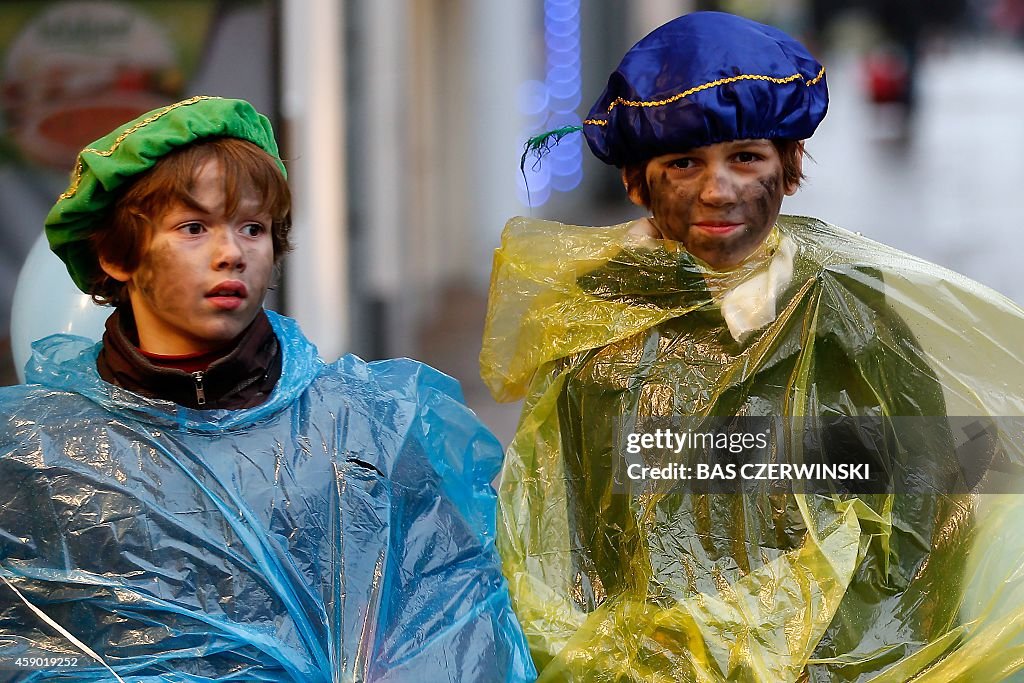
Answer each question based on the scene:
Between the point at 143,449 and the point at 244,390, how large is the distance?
0.17m

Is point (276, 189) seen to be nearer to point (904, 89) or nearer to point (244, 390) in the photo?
point (244, 390)

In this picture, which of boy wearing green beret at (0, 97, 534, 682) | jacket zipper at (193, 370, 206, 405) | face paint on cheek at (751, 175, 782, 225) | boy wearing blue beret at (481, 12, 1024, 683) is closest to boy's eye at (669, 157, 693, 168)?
boy wearing blue beret at (481, 12, 1024, 683)

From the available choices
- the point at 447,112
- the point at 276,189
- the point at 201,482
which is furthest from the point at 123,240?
the point at 447,112

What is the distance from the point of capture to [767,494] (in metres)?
2.28

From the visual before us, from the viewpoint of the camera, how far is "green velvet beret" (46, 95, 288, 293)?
2.19 meters

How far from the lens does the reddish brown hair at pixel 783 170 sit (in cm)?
234

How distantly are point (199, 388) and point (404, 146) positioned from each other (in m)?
5.42

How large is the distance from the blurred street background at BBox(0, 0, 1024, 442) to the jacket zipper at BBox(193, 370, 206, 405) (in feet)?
1.50

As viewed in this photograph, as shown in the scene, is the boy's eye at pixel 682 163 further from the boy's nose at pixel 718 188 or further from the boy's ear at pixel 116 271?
the boy's ear at pixel 116 271

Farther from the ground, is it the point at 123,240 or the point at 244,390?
the point at 123,240

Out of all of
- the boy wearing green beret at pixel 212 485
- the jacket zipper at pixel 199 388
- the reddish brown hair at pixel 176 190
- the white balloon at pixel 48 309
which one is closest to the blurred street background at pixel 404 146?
the white balloon at pixel 48 309

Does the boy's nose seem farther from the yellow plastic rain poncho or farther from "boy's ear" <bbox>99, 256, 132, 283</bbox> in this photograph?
"boy's ear" <bbox>99, 256, 132, 283</bbox>

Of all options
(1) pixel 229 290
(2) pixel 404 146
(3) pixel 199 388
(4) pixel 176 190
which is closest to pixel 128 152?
(4) pixel 176 190

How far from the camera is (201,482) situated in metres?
2.15
